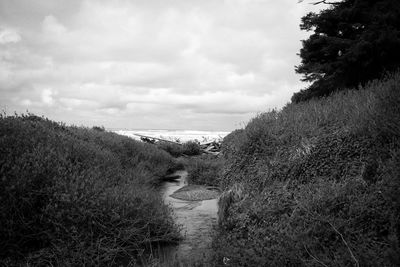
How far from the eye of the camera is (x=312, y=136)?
582 cm

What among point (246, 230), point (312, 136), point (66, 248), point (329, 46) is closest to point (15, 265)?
point (66, 248)

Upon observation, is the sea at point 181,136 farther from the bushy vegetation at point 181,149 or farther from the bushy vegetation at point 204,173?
the bushy vegetation at point 204,173

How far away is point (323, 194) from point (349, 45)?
7160mm

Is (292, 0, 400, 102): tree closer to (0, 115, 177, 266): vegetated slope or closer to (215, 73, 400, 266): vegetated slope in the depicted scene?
(215, 73, 400, 266): vegetated slope

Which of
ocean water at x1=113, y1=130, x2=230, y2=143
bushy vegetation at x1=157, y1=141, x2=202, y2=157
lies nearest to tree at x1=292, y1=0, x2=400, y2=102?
bushy vegetation at x1=157, y1=141, x2=202, y2=157

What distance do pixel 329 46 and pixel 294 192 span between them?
22.7 feet

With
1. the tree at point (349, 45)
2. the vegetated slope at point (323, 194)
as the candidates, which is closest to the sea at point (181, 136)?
the tree at point (349, 45)

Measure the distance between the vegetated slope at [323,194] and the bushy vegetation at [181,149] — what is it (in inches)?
477

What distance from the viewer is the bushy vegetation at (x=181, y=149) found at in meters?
18.7

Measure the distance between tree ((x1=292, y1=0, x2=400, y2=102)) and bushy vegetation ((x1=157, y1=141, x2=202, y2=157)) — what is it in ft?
30.6

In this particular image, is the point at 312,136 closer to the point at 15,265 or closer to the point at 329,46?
the point at 329,46

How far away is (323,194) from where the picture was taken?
165 inches

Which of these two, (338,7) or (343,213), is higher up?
(338,7)

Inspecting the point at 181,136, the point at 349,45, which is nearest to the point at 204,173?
the point at 349,45
